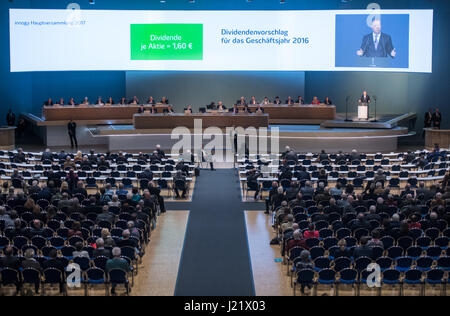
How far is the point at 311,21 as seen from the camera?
32.7m

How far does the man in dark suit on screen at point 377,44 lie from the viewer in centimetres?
3238

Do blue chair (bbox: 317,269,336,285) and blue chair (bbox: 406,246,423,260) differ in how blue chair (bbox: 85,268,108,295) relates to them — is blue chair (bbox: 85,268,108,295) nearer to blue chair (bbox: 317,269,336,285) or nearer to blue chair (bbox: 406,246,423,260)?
blue chair (bbox: 317,269,336,285)

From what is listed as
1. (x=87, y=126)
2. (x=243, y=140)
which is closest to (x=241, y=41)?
(x=243, y=140)

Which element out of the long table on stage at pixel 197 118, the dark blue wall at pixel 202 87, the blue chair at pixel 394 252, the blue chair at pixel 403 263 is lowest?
the blue chair at pixel 403 263

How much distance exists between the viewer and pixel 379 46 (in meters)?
32.5

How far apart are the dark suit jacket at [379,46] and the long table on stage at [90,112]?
1030 cm

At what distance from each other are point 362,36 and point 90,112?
544 inches

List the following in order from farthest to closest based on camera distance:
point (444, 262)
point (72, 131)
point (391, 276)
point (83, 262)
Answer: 1. point (72, 131)
2. point (444, 262)
3. point (83, 262)
4. point (391, 276)

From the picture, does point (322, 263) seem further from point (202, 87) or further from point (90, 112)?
point (202, 87)

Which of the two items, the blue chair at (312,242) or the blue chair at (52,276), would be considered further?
the blue chair at (312,242)

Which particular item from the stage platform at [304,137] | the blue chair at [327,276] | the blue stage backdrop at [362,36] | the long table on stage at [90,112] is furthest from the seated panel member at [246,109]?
the blue chair at [327,276]

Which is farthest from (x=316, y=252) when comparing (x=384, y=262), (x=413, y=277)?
(x=413, y=277)

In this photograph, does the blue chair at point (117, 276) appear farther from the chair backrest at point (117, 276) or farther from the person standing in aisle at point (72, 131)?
the person standing in aisle at point (72, 131)

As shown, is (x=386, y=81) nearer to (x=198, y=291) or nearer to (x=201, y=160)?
(x=201, y=160)
